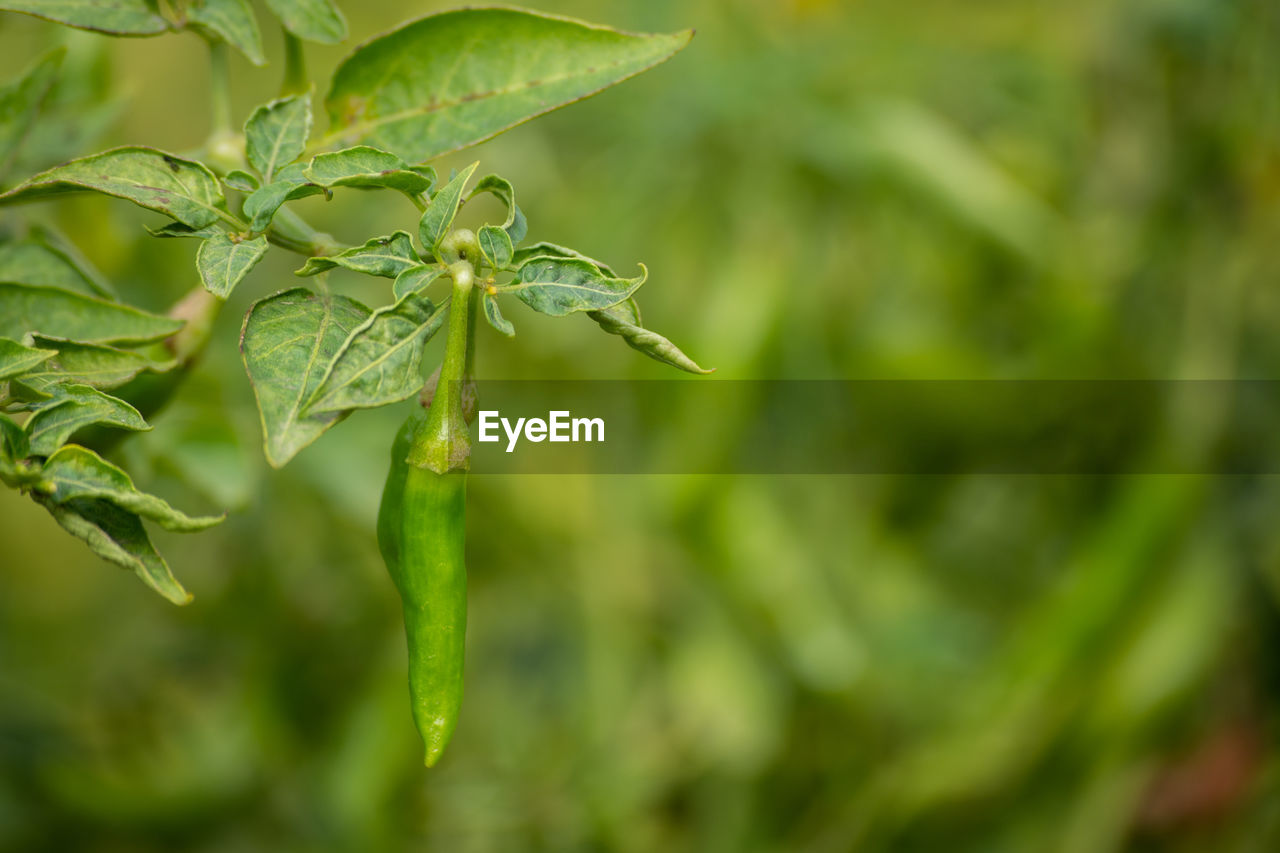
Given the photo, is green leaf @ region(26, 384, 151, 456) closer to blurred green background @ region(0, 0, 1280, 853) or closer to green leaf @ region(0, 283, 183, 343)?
green leaf @ region(0, 283, 183, 343)

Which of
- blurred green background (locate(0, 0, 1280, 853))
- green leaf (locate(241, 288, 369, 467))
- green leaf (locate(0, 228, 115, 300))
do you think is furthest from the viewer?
blurred green background (locate(0, 0, 1280, 853))

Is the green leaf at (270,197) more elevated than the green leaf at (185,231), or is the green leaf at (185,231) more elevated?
the green leaf at (270,197)

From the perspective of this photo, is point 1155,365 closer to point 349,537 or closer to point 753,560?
point 753,560

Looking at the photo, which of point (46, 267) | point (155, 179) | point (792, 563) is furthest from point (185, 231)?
point (792, 563)

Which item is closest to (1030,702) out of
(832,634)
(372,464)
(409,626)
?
(832,634)

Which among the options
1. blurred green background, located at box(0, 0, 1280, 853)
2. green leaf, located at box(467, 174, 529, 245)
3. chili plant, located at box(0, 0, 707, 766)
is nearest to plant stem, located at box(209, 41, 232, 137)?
chili plant, located at box(0, 0, 707, 766)

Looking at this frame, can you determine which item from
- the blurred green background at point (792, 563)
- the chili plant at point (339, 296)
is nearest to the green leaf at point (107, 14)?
the chili plant at point (339, 296)

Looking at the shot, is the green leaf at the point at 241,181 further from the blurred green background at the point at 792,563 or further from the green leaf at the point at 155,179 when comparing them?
the blurred green background at the point at 792,563
